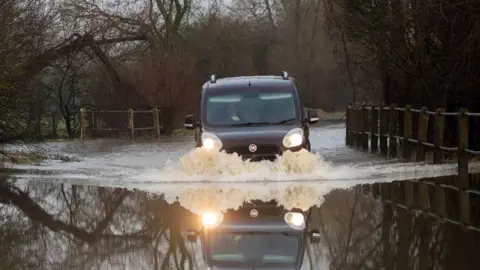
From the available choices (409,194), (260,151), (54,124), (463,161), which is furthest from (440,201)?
(54,124)

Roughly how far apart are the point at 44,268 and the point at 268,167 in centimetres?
751

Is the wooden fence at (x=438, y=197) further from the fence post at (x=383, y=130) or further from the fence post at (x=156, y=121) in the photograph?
the fence post at (x=156, y=121)

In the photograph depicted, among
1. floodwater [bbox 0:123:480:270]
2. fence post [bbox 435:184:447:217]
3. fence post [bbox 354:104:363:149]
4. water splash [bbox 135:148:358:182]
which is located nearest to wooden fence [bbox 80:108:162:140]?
fence post [bbox 354:104:363:149]

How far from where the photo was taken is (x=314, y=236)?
8.73m

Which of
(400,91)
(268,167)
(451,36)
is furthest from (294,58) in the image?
(268,167)

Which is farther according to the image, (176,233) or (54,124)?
(54,124)

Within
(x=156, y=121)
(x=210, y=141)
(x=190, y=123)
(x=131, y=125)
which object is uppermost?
(x=190, y=123)

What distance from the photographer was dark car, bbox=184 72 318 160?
48.2 ft

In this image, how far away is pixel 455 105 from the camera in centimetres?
2069

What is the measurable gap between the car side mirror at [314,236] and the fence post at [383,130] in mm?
14090

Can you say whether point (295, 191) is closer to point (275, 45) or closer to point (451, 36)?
point (451, 36)

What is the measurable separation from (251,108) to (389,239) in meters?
7.40

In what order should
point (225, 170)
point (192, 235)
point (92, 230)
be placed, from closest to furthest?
point (192, 235) → point (92, 230) → point (225, 170)

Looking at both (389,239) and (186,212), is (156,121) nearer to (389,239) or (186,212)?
(186,212)
